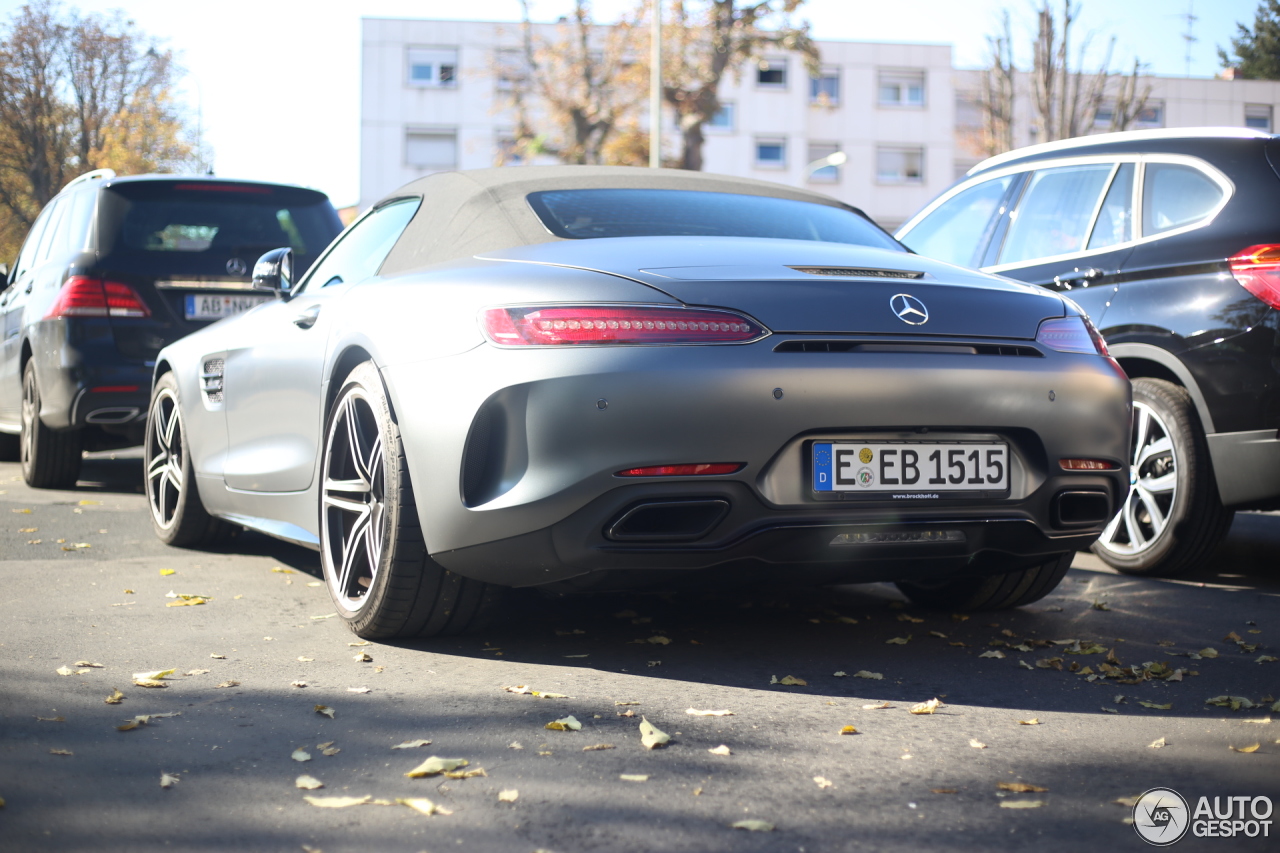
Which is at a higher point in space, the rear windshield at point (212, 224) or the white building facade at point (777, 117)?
the white building facade at point (777, 117)

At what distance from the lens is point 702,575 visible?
3.53m

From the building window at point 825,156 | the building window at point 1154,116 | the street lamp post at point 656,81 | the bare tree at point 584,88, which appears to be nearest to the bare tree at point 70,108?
the bare tree at point 584,88

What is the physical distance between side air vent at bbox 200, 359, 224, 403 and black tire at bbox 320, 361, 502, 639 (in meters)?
1.28

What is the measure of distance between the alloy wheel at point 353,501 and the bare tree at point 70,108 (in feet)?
118

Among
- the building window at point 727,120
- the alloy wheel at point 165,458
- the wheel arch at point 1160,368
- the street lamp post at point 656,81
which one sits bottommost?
the alloy wheel at point 165,458

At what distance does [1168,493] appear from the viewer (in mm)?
5340

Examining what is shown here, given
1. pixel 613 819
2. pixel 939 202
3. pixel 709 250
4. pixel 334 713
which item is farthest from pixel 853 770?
pixel 939 202

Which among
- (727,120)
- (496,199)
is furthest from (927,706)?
(727,120)

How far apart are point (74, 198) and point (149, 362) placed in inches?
64.1

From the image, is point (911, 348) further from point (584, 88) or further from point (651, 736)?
point (584, 88)

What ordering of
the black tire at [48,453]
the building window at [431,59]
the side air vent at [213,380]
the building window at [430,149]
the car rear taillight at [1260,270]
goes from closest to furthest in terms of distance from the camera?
the car rear taillight at [1260,270], the side air vent at [213,380], the black tire at [48,453], the building window at [430,149], the building window at [431,59]

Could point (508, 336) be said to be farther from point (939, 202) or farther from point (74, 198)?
point (74, 198)

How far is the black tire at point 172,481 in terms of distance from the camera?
5855mm

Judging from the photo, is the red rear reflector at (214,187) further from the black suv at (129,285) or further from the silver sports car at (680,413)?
the silver sports car at (680,413)
